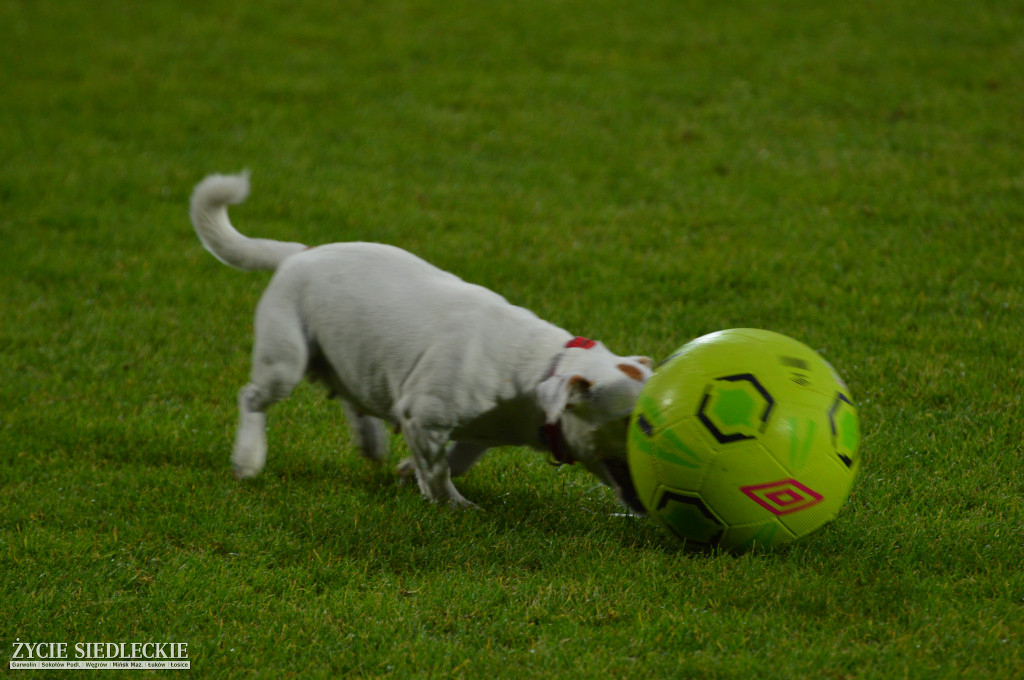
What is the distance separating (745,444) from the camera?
13.1ft

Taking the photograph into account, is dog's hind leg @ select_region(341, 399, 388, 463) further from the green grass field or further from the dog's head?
the dog's head

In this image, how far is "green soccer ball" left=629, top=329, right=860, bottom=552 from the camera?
13.1 feet

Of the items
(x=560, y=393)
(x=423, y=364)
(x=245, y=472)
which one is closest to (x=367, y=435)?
(x=245, y=472)

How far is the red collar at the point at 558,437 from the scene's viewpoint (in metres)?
4.47

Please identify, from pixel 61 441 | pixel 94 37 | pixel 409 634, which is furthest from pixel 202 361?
pixel 94 37

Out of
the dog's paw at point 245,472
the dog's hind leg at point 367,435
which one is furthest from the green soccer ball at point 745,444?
the dog's paw at point 245,472

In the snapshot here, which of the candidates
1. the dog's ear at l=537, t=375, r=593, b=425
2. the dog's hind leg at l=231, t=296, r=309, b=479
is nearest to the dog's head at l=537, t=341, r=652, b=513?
the dog's ear at l=537, t=375, r=593, b=425

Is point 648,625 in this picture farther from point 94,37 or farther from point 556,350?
point 94,37

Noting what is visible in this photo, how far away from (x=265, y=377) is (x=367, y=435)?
72 cm

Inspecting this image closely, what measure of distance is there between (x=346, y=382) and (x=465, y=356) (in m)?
0.82

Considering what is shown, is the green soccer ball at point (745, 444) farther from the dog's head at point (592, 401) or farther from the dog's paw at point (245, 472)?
the dog's paw at point (245, 472)

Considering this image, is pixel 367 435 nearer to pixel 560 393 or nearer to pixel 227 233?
pixel 227 233

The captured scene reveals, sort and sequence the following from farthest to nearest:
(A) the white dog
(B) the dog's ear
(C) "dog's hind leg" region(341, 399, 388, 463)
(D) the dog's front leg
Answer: (C) "dog's hind leg" region(341, 399, 388, 463)
(D) the dog's front leg
(A) the white dog
(B) the dog's ear

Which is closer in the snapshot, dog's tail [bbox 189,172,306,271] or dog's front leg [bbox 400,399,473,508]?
dog's front leg [bbox 400,399,473,508]
